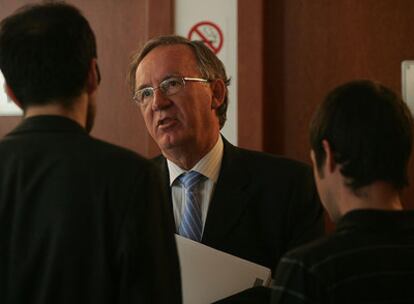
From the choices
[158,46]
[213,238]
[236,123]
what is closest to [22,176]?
[213,238]

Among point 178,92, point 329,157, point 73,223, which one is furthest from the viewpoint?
point 178,92

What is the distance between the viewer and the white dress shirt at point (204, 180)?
165 cm

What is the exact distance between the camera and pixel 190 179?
1679 mm

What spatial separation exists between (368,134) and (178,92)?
83 cm

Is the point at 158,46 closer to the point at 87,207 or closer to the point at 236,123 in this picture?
the point at 236,123

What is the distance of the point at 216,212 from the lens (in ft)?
5.25

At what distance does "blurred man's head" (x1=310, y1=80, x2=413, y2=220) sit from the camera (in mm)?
976

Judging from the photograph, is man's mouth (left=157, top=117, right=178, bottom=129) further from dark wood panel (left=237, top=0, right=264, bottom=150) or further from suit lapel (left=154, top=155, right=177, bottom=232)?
dark wood panel (left=237, top=0, right=264, bottom=150)

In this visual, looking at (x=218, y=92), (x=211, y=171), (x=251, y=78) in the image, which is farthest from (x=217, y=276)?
(x=251, y=78)

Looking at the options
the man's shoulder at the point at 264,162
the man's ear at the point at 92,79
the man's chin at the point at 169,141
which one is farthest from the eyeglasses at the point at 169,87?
the man's ear at the point at 92,79

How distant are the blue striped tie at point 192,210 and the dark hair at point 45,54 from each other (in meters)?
0.72

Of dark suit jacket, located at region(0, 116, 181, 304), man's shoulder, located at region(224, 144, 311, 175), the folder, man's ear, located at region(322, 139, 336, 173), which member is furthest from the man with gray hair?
dark suit jacket, located at region(0, 116, 181, 304)

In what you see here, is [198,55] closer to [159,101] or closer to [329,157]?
[159,101]

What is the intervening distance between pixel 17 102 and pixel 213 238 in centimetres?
74
